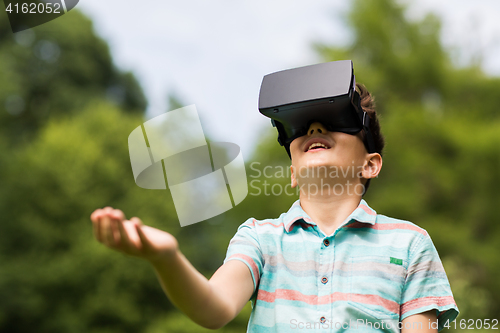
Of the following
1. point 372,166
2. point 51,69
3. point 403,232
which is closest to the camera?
point 403,232

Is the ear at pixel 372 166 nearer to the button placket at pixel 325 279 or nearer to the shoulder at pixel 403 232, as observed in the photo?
the shoulder at pixel 403 232

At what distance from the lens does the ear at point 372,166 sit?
183cm

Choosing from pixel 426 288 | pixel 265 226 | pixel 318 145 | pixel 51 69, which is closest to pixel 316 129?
pixel 318 145

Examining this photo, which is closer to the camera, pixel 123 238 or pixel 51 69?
pixel 123 238

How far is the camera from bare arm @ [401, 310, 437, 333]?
1.51 m

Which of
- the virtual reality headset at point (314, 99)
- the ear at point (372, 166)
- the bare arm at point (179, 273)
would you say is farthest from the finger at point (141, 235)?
the ear at point (372, 166)

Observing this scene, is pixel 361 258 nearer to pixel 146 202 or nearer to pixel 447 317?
pixel 447 317

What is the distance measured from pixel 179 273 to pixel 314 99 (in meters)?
0.78

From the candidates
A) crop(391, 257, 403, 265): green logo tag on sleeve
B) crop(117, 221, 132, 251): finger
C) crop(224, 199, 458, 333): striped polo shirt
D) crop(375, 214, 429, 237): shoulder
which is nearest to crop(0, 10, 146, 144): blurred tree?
crop(224, 199, 458, 333): striped polo shirt

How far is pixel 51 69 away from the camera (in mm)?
16203

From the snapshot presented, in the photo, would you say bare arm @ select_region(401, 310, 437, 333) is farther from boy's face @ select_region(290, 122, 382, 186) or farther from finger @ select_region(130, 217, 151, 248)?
finger @ select_region(130, 217, 151, 248)

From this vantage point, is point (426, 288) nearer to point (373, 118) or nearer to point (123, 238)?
point (373, 118)

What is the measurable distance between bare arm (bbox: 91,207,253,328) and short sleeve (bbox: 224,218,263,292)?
2 cm

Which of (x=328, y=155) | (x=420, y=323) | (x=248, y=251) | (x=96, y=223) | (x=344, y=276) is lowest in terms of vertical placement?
(x=420, y=323)
